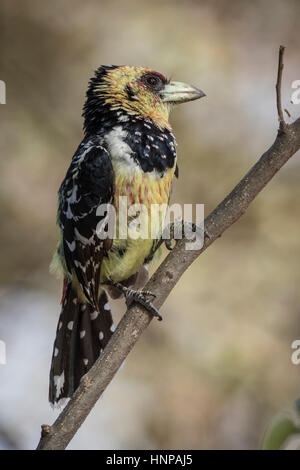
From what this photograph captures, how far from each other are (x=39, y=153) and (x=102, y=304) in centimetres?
195

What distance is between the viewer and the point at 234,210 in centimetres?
234

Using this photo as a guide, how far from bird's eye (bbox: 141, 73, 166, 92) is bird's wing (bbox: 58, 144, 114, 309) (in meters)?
0.54

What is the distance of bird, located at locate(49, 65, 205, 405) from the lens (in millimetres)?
2955

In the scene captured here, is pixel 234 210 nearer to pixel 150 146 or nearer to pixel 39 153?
pixel 150 146

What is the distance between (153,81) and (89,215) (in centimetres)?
88

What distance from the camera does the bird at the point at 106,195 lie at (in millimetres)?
2955

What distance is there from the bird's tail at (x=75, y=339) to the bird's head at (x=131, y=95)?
90 centimetres

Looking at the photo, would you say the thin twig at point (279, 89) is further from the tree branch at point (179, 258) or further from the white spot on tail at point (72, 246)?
the white spot on tail at point (72, 246)

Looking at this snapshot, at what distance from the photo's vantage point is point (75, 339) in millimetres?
3270

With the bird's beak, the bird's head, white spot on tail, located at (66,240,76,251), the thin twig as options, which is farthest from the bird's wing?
the thin twig
